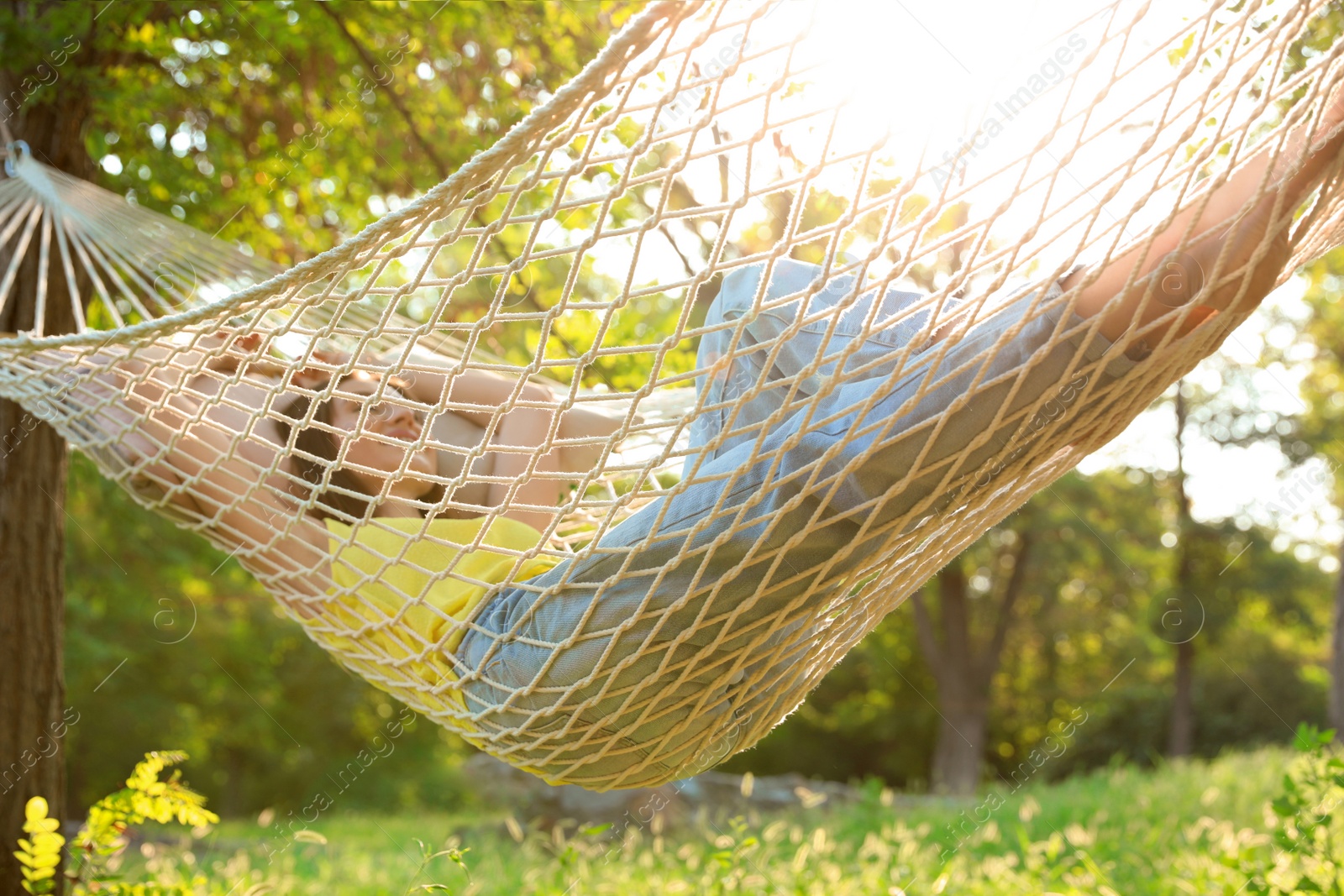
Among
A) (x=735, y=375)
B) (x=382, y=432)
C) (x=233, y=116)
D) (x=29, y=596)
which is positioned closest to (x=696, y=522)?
(x=735, y=375)

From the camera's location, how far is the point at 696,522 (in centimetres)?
109

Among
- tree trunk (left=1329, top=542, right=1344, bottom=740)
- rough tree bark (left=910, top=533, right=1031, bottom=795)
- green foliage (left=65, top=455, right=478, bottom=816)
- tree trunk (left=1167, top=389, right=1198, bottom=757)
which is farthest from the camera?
rough tree bark (left=910, top=533, right=1031, bottom=795)

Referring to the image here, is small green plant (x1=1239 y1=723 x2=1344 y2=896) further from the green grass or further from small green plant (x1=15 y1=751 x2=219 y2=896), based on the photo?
small green plant (x1=15 y1=751 x2=219 y2=896)

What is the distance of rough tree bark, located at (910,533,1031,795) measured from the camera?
8.23 metres

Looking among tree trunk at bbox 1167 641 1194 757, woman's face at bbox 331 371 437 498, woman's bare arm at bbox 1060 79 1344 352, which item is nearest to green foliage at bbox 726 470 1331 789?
tree trunk at bbox 1167 641 1194 757

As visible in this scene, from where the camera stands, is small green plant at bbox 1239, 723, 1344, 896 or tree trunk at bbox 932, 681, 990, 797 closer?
small green plant at bbox 1239, 723, 1344, 896

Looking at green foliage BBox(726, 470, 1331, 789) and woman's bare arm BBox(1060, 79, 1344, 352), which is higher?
woman's bare arm BBox(1060, 79, 1344, 352)

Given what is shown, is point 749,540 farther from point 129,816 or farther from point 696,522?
point 129,816

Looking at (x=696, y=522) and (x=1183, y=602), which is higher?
(x=696, y=522)

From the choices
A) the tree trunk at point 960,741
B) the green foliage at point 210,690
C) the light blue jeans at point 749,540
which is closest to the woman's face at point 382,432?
the light blue jeans at point 749,540

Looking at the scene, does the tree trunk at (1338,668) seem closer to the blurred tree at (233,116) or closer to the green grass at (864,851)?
the green grass at (864,851)

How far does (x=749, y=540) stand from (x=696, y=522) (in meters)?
0.06

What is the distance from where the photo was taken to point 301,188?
3.14 meters

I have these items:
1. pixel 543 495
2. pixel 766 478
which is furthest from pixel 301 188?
pixel 766 478
